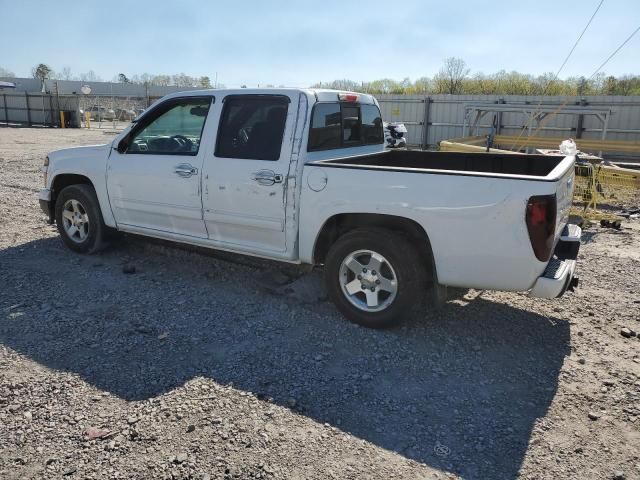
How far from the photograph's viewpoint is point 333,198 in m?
4.33

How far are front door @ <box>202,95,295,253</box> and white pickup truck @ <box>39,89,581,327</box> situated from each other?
0.04ft

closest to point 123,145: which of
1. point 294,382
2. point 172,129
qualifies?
point 172,129

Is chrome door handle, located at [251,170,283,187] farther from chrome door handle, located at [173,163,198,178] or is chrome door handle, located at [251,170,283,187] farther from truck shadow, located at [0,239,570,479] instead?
truck shadow, located at [0,239,570,479]

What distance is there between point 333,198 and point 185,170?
1643 millimetres

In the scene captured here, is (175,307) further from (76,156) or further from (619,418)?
(619,418)

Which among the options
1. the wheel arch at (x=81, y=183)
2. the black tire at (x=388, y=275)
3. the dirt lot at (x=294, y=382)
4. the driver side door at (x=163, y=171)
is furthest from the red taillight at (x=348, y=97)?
the wheel arch at (x=81, y=183)

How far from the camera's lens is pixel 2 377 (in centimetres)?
361

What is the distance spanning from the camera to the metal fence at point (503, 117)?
66.0ft

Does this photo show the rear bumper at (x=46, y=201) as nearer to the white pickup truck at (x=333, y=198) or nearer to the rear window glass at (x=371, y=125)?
the white pickup truck at (x=333, y=198)

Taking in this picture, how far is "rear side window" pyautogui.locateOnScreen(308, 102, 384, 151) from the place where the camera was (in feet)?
15.7

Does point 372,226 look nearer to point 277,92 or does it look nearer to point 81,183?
point 277,92

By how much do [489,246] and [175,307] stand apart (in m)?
2.81

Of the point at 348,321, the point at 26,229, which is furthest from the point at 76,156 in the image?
the point at 348,321

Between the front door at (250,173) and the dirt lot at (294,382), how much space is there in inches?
24.2
